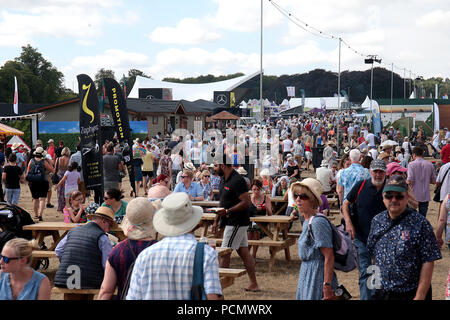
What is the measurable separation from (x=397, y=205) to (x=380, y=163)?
1.73 metres

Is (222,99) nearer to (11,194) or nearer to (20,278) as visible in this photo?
(11,194)

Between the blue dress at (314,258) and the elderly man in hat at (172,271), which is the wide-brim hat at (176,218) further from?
the blue dress at (314,258)

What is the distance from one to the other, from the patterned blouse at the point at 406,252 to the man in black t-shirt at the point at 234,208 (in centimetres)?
312

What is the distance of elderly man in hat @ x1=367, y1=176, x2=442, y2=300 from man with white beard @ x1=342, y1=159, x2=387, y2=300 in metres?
1.50

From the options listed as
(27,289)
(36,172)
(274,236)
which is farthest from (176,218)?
(36,172)

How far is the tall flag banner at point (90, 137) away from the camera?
1194 cm

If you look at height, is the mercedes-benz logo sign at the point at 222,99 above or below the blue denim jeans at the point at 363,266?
above

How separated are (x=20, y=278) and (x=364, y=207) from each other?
3.37m

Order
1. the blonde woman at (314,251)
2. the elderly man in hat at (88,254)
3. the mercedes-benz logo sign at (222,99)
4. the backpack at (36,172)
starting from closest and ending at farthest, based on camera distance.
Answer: the blonde woman at (314,251)
the elderly man in hat at (88,254)
the backpack at (36,172)
the mercedes-benz logo sign at (222,99)

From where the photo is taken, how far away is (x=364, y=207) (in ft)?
19.8

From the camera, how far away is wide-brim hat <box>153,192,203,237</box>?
352 cm

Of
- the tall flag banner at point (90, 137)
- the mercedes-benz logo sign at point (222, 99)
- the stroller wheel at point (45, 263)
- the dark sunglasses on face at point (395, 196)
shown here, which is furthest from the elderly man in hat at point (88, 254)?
the mercedes-benz logo sign at point (222, 99)
